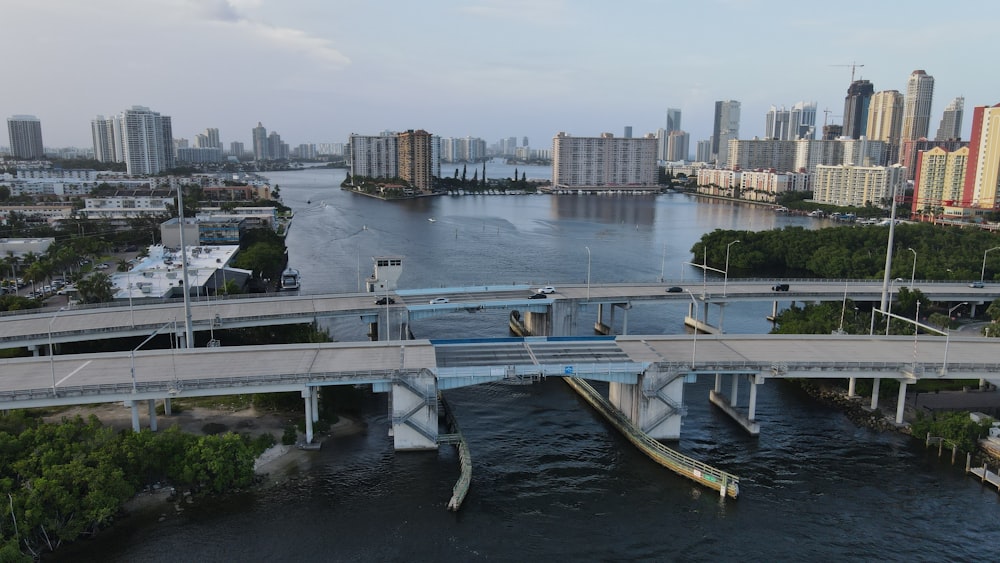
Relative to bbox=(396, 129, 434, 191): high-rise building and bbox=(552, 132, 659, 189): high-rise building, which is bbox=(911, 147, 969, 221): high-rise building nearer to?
bbox=(552, 132, 659, 189): high-rise building

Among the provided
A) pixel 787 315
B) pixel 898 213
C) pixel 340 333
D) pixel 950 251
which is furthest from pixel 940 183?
pixel 340 333

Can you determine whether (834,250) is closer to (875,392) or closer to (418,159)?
(875,392)

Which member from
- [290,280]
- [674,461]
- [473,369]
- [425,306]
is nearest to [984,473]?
[674,461]

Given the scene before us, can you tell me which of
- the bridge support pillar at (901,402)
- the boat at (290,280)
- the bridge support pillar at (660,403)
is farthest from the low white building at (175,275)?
the bridge support pillar at (901,402)

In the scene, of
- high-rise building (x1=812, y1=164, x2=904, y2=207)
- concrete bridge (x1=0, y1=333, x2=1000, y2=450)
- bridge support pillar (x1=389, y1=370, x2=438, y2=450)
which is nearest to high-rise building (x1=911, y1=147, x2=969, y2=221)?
high-rise building (x1=812, y1=164, x2=904, y2=207)

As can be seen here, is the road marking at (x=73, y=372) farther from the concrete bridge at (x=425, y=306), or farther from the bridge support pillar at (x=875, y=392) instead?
the bridge support pillar at (x=875, y=392)

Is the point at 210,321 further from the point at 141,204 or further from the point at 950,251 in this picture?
the point at 141,204
